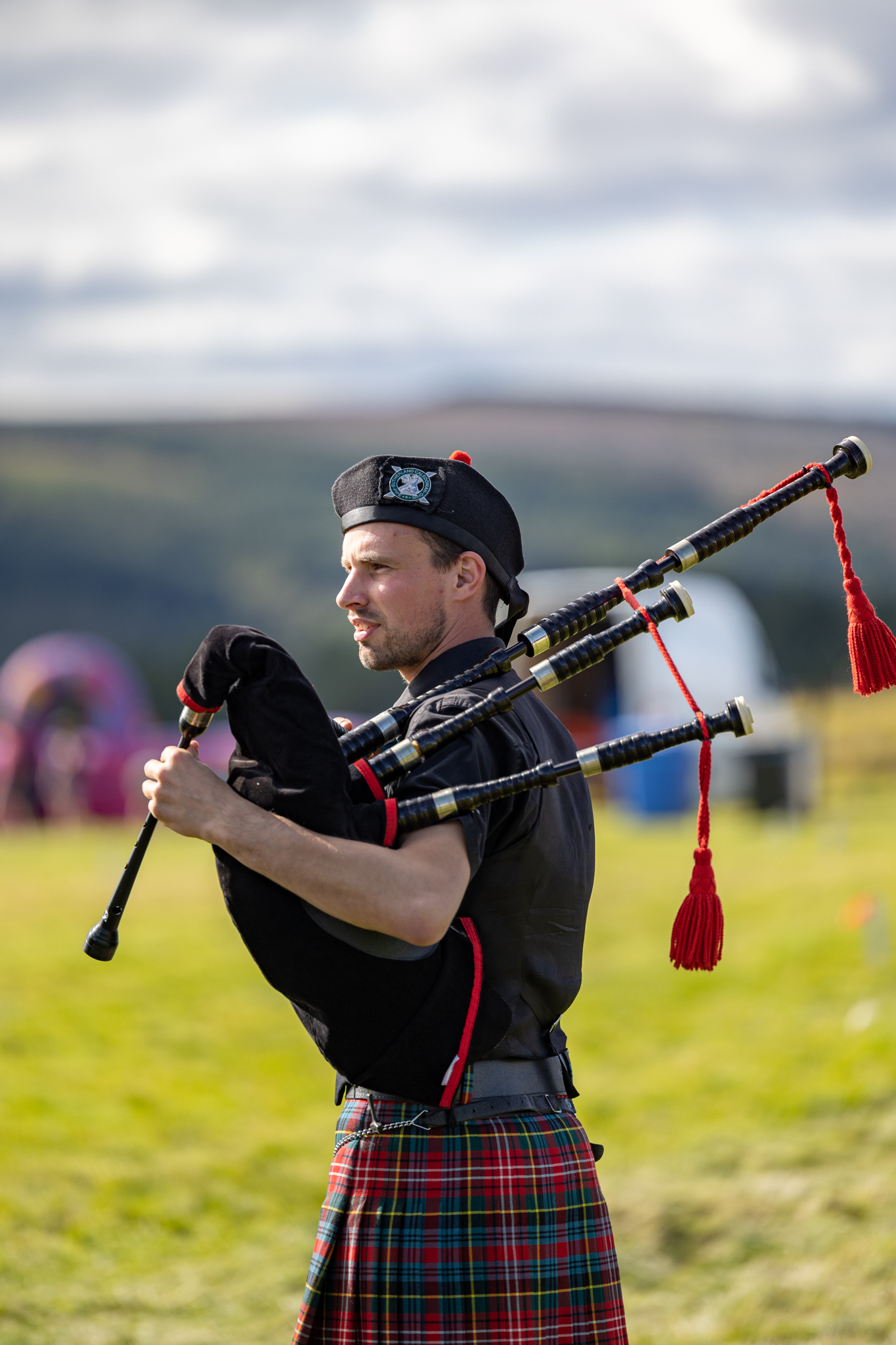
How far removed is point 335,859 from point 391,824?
12cm

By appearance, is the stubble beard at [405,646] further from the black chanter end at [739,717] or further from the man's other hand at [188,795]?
the black chanter end at [739,717]

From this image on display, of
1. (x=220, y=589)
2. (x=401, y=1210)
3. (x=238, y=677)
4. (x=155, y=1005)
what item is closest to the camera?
(x=238, y=677)

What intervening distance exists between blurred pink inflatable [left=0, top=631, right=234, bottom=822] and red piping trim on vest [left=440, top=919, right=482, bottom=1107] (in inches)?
530

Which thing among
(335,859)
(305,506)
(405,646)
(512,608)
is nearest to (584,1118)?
(512,608)

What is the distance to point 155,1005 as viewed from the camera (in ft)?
25.2

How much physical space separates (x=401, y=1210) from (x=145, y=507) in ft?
145

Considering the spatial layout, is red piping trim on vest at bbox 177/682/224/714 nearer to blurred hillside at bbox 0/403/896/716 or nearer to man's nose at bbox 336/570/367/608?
man's nose at bbox 336/570/367/608

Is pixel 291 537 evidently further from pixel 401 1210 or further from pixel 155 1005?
pixel 401 1210

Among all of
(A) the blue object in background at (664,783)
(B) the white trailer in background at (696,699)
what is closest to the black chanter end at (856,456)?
(B) the white trailer in background at (696,699)

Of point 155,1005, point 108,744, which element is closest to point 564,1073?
point 155,1005

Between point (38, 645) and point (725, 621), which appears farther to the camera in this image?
point (38, 645)

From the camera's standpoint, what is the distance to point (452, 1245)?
6.57 ft

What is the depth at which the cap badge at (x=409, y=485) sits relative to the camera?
6.81ft

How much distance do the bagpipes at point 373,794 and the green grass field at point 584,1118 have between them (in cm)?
271
